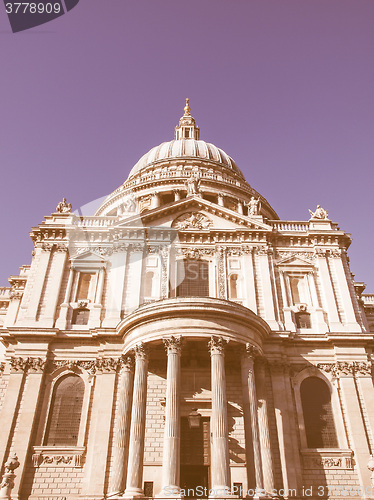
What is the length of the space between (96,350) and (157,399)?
478 centimetres

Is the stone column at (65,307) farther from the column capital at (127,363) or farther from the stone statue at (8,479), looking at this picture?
the stone statue at (8,479)

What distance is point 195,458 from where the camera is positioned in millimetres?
23109

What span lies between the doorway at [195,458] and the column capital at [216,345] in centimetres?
419

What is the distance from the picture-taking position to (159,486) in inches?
868

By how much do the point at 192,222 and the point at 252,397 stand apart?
13976 millimetres

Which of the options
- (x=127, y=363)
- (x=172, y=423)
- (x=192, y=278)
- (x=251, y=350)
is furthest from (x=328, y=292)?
(x=172, y=423)

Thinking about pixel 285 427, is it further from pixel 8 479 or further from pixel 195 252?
pixel 8 479

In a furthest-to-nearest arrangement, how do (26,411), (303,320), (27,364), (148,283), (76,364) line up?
(148,283) → (303,320) → (76,364) → (27,364) → (26,411)

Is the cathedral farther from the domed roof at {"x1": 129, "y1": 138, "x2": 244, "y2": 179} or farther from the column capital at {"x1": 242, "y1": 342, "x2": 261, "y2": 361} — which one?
the domed roof at {"x1": 129, "y1": 138, "x2": 244, "y2": 179}

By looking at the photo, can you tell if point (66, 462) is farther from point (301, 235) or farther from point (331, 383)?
point (301, 235)

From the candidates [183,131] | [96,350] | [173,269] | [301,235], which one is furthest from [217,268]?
[183,131]

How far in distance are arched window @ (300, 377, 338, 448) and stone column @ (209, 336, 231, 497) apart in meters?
6.55

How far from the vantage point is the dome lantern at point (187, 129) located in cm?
5869

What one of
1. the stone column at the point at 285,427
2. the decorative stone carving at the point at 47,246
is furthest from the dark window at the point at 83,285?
the stone column at the point at 285,427
